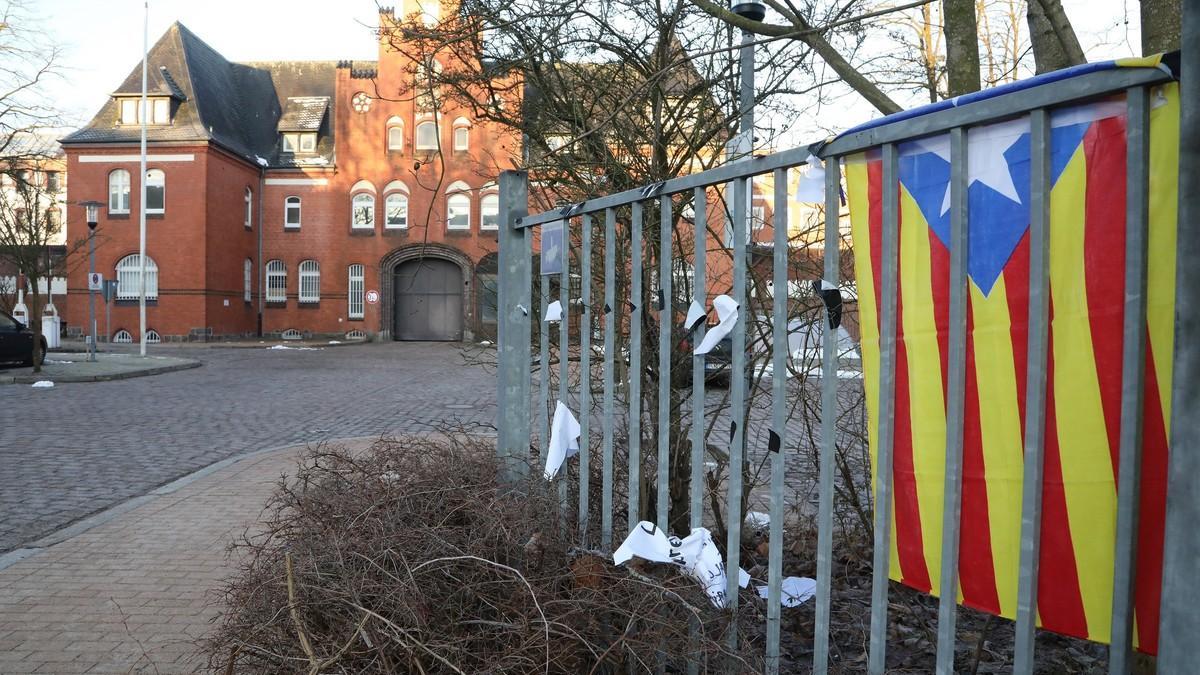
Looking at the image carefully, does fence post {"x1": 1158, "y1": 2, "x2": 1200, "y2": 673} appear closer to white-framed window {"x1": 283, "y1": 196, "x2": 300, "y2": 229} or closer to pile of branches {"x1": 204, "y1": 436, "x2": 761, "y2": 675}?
pile of branches {"x1": 204, "y1": 436, "x2": 761, "y2": 675}

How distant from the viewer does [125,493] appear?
7566 millimetres

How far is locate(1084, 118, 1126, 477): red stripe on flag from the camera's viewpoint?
5.00 ft

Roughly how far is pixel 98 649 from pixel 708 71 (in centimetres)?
419

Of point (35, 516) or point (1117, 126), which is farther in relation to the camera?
point (35, 516)

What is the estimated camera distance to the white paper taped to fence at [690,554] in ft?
8.38

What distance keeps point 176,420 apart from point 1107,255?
42.5 ft

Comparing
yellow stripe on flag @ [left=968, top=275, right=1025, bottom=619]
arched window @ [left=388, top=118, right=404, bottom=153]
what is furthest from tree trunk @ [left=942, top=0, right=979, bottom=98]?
arched window @ [left=388, top=118, right=404, bottom=153]

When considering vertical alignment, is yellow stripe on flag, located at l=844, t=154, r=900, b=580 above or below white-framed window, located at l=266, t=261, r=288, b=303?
below

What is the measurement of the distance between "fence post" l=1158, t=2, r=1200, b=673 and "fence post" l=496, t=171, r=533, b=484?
2.64 meters

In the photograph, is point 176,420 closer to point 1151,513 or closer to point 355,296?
point 1151,513

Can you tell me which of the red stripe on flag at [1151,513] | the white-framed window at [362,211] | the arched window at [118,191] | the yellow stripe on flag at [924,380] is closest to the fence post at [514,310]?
the yellow stripe on flag at [924,380]

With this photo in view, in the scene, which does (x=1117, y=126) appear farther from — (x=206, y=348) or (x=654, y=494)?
(x=206, y=348)

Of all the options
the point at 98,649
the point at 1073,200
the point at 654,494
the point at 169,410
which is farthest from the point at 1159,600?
the point at 169,410

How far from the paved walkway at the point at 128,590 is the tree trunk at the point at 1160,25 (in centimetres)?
415
